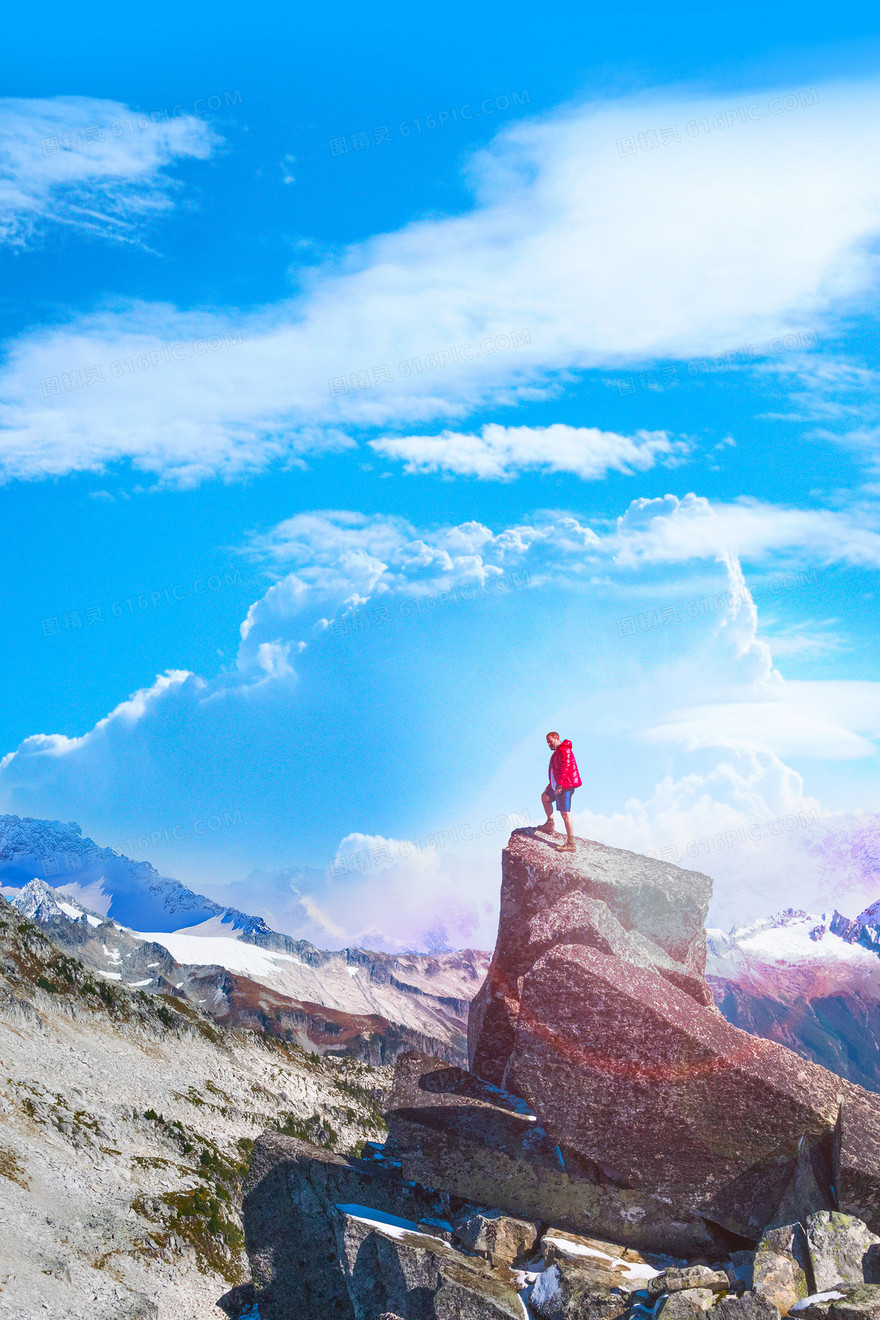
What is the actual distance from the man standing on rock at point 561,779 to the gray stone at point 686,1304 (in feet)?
43.0

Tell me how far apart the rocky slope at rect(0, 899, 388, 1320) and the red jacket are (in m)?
16.0

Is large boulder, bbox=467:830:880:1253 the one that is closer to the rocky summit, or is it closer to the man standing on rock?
the rocky summit

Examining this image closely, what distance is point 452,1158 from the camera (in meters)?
22.5

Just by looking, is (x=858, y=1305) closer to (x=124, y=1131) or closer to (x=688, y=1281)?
(x=688, y=1281)

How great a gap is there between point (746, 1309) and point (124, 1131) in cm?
2174

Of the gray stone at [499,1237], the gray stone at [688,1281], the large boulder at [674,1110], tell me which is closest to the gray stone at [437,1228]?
the gray stone at [499,1237]

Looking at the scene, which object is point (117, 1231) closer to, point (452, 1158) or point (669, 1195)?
point (452, 1158)

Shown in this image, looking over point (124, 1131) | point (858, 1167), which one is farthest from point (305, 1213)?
point (858, 1167)

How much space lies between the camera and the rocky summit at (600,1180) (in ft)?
57.1

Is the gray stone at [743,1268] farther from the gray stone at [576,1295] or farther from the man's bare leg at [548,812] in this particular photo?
the man's bare leg at [548,812]

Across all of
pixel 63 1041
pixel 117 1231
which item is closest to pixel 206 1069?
pixel 63 1041

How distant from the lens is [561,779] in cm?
2855

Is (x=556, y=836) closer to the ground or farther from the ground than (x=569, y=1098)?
farther from the ground

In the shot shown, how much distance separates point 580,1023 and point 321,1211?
8.57 metres
